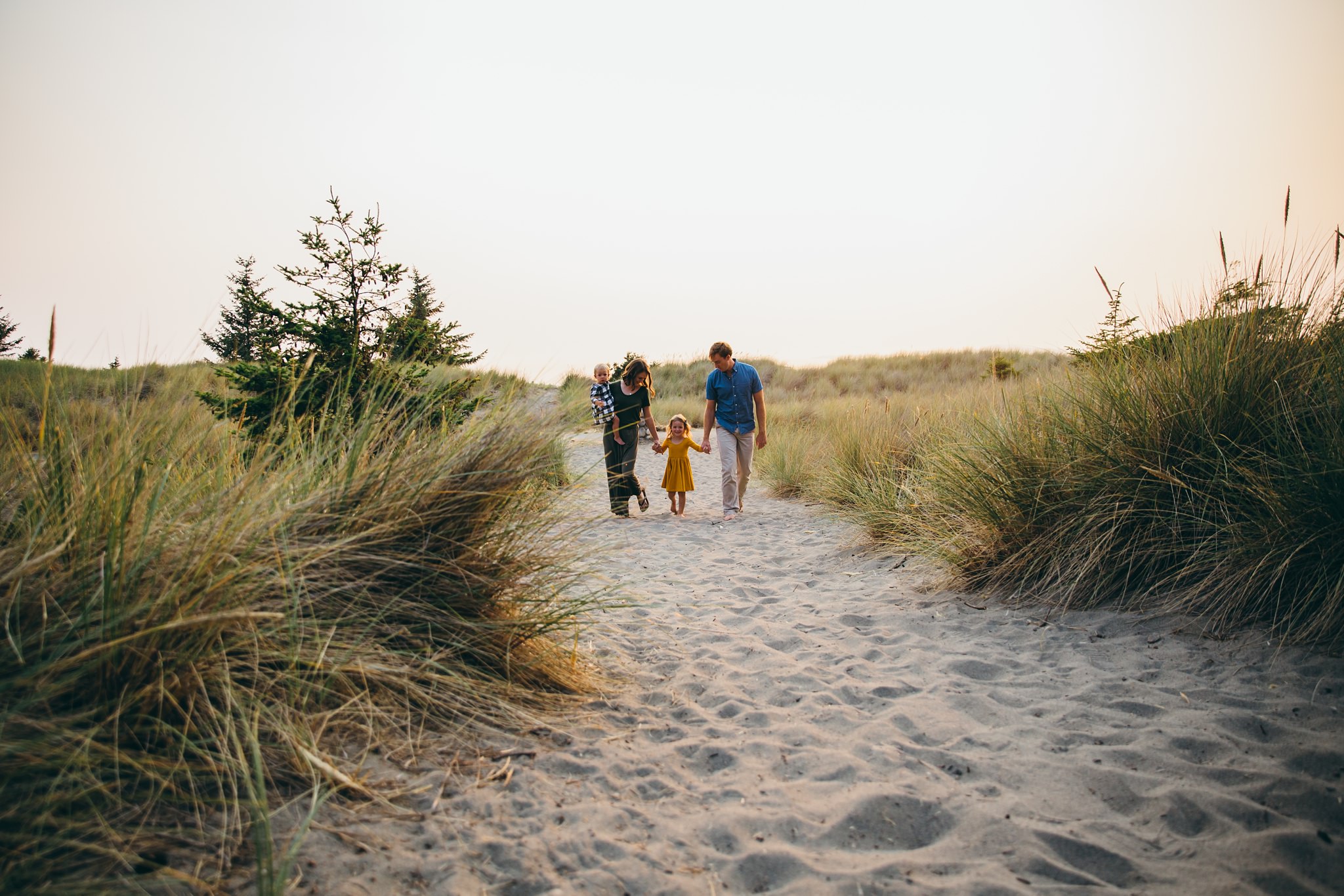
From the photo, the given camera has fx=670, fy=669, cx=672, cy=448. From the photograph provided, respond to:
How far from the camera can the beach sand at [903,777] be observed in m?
1.90

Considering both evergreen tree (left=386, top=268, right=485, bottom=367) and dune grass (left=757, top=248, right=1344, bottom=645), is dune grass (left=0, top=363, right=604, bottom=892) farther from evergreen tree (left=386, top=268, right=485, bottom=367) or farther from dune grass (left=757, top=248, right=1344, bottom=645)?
dune grass (left=757, top=248, right=1344, bottom=645)

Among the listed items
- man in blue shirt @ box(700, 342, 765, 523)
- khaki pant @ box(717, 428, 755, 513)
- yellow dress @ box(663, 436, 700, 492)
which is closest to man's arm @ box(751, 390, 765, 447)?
man in blue shirt @ box(700, 342, 765, 523)

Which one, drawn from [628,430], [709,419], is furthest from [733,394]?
[628,430]

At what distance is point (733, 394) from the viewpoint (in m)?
8.42

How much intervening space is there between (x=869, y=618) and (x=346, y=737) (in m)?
3.16

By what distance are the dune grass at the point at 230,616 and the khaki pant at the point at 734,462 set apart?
537 cm

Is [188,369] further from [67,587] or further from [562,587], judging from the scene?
[562,587]

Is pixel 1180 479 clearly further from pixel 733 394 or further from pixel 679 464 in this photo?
pixel 679 464

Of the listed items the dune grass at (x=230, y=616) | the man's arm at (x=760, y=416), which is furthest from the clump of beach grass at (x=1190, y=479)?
the man's arm at (x=760, y=416)

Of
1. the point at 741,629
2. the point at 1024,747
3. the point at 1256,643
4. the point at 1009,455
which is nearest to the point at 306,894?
the point at 1024,747

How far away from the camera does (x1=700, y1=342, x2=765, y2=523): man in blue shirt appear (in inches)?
331

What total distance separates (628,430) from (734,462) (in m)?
1.44

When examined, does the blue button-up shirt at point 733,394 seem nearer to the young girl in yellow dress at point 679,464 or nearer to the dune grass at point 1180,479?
the young girl in yellow dress at point 679,464

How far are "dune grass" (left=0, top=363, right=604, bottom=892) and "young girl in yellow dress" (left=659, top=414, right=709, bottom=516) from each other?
554 cm
